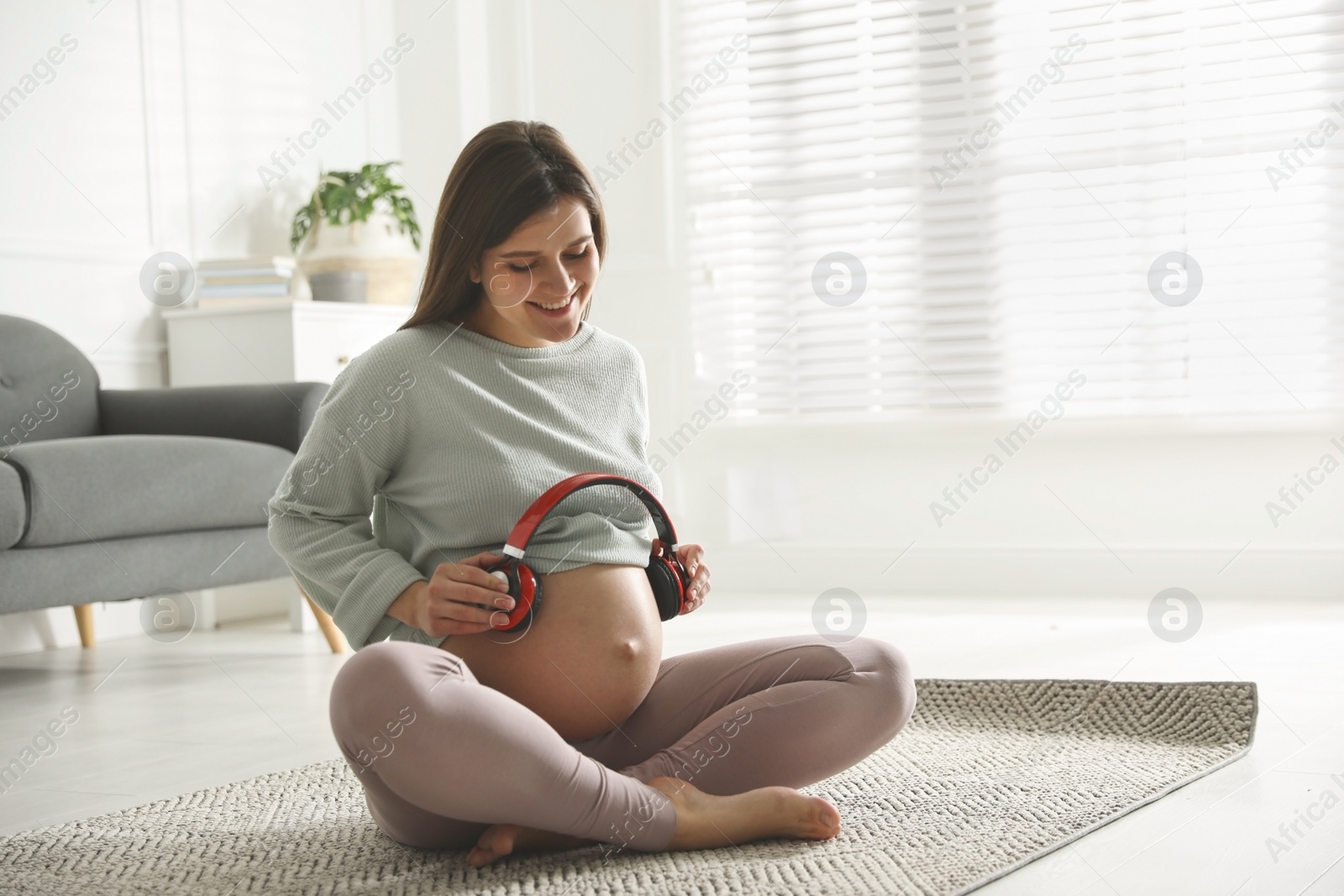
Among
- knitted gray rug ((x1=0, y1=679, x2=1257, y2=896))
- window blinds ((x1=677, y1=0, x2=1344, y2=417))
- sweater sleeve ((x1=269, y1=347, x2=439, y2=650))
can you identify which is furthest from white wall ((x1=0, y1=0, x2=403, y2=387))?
sweater sleeve ((x1=269, y1=347, x2=439, y2=650))

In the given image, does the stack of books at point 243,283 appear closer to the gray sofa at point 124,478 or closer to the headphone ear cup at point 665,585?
the gray sofa at point 124,478

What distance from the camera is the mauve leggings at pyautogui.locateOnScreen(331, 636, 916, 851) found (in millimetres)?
995

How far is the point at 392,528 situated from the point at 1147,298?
257 cm

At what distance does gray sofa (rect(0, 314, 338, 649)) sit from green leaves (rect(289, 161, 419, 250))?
852mm

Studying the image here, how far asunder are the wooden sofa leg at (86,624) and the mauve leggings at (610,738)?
1.99 metres

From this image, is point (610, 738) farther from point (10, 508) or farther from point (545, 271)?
point (10, 508)

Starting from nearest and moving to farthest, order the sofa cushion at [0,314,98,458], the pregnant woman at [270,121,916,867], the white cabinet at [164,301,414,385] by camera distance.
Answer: the pregnant woman at [270,121,916,867], the sofa cushion at [0,314,98,458], the white cabinet at [164,301,414,385]

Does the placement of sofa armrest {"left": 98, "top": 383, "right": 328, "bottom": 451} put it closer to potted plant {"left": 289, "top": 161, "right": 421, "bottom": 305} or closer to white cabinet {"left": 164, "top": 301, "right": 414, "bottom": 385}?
white cabinet {"left": 164, "top": 301, "right": 414, "bottom": 385}

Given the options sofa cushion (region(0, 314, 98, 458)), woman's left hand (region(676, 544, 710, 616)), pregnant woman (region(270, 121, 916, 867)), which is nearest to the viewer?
pregnant woman (region(270, 121, 916, 867))

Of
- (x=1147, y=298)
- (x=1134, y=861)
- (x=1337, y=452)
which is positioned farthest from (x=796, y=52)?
(x=1134, y=861)

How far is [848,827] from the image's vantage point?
1.22 metres

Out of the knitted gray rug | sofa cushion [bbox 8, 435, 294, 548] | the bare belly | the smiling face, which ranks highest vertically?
the smiling face

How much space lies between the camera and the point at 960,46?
3465 millimetres

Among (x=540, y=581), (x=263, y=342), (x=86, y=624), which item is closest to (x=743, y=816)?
(x=540, y=581)
